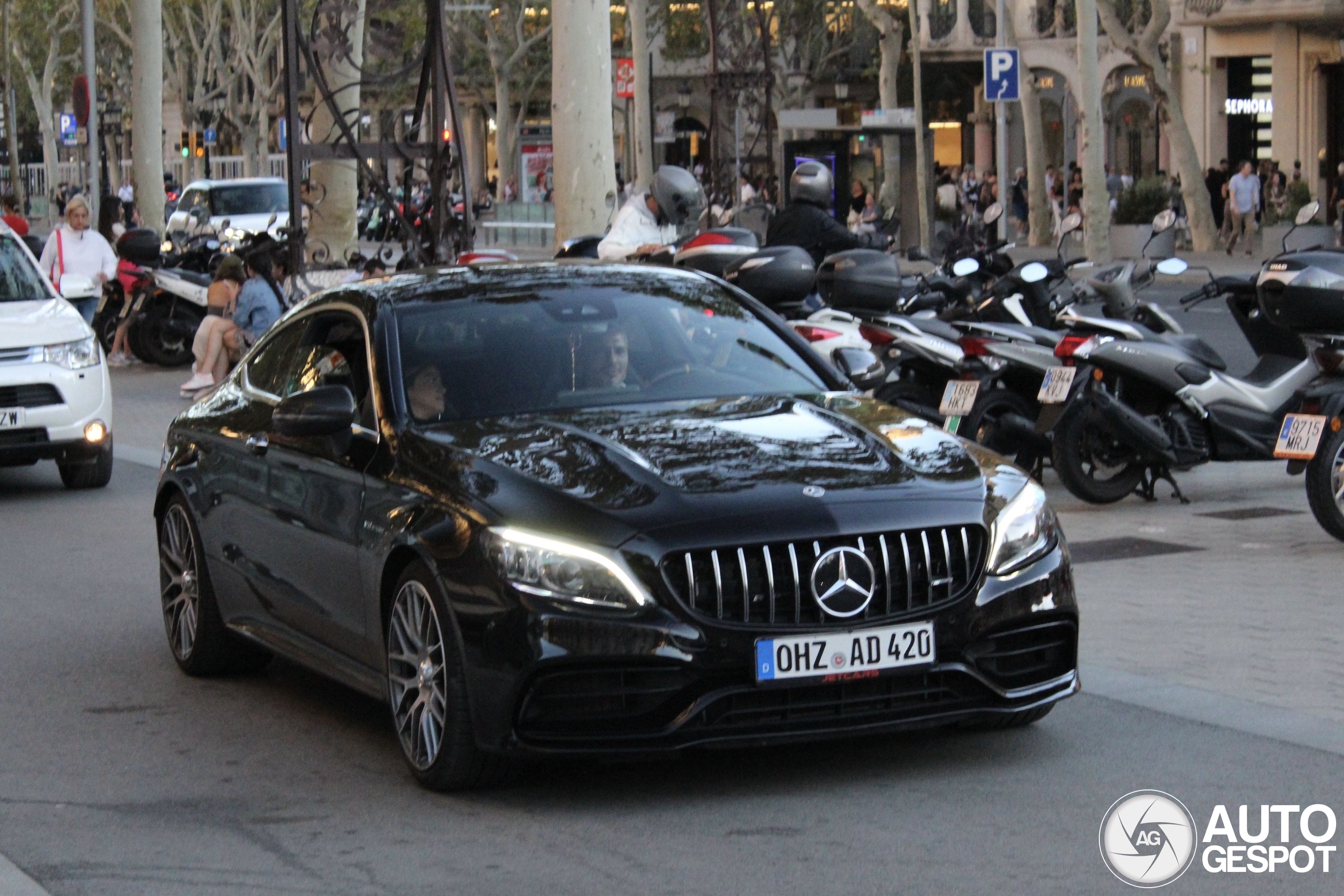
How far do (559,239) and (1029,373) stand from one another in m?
8.39

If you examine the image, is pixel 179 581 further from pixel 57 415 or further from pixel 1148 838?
pixel 57 415

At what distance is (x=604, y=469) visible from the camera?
6.17 metres

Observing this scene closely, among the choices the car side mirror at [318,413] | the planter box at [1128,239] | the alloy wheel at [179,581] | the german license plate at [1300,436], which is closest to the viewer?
the car side mirror at [318,413]

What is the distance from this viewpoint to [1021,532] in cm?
623

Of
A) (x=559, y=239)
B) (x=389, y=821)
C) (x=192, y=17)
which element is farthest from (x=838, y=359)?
(x=192, y=17)

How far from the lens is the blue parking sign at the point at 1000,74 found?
91.4 ft

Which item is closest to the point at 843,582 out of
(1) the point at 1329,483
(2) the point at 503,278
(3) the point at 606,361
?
(3) the point at 606,361

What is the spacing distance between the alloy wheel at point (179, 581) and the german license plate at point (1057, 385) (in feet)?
16.9

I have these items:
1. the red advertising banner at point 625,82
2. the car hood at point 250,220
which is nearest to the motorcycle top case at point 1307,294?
the car hood at point 250,220

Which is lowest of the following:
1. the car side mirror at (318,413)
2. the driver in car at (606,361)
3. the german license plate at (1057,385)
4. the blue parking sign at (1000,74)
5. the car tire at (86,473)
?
the car tire at (86,473)

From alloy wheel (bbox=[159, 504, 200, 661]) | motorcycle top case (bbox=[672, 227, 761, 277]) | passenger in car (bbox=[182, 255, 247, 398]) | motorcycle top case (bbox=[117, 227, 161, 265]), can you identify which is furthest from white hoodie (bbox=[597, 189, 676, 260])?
alloy wheel (bbox=[159, 504, 200, 661])

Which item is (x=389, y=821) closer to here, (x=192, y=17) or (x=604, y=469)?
(x=604, y=469)

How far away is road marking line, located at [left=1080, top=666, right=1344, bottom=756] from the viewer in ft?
21.6

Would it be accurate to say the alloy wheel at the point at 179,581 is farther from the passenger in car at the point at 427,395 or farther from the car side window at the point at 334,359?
the passenger in car at the point at 427,395
